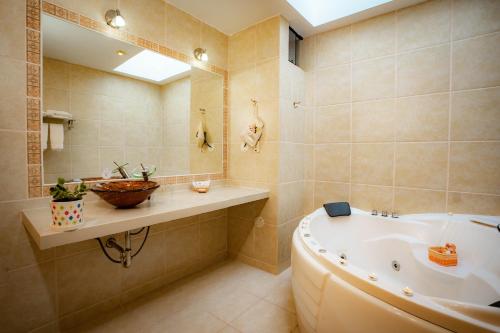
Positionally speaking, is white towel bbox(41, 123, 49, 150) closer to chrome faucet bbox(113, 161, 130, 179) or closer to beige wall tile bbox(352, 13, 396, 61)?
chrome faucet bbox(113, 161, 130, 179)

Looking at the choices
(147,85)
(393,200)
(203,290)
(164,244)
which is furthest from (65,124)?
(393,200)

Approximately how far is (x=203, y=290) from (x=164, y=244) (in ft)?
1.63

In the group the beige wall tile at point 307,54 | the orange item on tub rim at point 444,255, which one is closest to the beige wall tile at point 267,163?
the beige wall tile at point 307,54

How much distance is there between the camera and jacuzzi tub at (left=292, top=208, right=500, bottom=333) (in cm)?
79

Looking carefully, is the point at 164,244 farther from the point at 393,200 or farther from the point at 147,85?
the point at 393,200

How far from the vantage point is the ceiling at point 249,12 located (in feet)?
6.26

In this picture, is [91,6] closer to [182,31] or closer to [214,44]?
[182,31]

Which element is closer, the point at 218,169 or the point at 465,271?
the point at 465,271

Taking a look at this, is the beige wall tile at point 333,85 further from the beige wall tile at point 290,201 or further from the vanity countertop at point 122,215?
the vanity countertop at point 122,215

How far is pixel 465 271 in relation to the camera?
1440mm

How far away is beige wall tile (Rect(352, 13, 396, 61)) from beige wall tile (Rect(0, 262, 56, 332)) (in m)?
2.86

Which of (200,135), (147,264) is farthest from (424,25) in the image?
(147,264)

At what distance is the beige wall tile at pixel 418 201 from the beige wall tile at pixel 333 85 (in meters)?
0.99

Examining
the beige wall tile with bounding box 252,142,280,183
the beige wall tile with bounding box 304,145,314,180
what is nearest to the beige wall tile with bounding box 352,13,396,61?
the beige wall tile with bounding box 304,145,314,180
